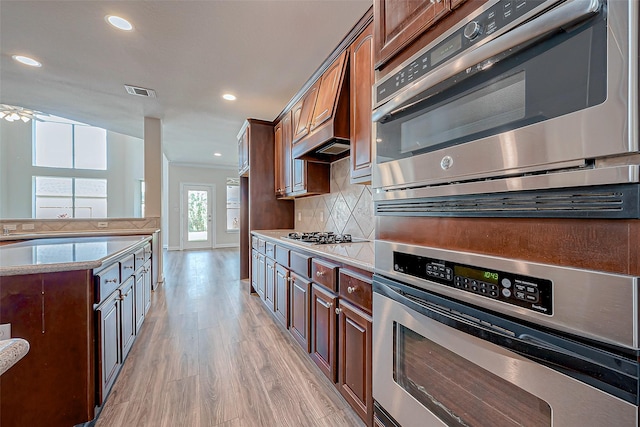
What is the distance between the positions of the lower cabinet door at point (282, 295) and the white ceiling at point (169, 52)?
6.52ft

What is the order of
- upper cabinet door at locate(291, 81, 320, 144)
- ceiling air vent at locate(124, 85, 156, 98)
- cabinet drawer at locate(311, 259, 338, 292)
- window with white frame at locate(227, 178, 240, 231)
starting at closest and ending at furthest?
cabinet drawer at locate(311, 259, 338, 292)
upper cabinet door at locate(291, 81, 320, 144)
ceiling air vent at locate(124, 85, 156, 98)
window with white frame at locate(227, 178, 240, 231)

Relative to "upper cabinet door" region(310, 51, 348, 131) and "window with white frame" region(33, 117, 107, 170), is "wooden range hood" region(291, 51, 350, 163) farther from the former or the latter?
"window with white frame" region(33, 117, 107, 170)

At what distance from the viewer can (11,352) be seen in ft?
1.56

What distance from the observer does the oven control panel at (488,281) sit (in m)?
0.61

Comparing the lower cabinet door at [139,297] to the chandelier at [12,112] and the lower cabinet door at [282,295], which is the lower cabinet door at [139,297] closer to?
the lower cabinet door at [282,295]

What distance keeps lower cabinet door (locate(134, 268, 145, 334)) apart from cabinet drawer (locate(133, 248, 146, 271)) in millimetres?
62

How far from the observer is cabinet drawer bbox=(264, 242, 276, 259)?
2.74m

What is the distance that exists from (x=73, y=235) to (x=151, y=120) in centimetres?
198

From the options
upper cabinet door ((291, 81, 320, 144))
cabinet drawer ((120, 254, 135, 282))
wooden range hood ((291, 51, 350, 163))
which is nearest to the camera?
cabinet drawer ((120, 254, 135, 282))

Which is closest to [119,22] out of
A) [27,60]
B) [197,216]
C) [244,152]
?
[27,60]

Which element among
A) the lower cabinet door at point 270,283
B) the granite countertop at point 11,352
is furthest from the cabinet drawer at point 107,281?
the lower cabinet door at point 270,283

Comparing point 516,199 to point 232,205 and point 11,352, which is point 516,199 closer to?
point 11,352

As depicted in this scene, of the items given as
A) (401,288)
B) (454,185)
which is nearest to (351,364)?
(401,288)

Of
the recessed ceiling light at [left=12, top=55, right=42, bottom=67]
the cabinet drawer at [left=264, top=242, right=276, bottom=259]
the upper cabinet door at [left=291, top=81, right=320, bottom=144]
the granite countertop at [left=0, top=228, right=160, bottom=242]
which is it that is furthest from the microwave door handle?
the granite countertop at [left=0, top=228, right=160, bottom=242]
